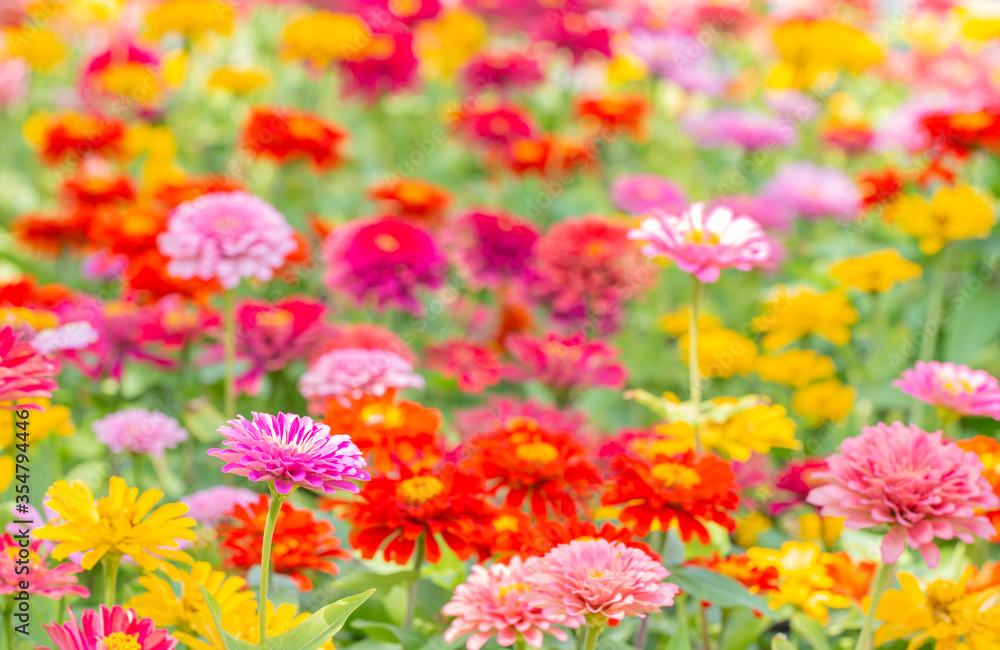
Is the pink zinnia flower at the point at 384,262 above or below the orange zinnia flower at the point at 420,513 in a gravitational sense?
above

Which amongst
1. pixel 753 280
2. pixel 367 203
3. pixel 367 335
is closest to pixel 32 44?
pixel 367 203

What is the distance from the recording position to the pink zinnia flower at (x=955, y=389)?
3.84ft

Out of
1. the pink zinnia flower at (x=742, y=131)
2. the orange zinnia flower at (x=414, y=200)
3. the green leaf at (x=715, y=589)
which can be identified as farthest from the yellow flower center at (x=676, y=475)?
the pink zinnia flower at (x=742, y=131)

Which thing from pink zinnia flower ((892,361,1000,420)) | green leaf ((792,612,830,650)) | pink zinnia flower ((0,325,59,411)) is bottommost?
green leaf ((792,612,830,650))

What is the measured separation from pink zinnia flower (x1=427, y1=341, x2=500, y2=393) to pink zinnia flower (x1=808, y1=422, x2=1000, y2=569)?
776 mm

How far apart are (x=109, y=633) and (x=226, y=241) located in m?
0.70

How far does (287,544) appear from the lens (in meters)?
1.11

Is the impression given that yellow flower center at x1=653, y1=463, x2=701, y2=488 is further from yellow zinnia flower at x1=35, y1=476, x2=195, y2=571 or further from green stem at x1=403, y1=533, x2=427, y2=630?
yellow zinnia flower at x1=35, y1=476, x2=195, y2=571

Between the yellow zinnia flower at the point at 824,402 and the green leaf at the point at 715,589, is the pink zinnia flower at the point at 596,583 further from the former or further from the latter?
the yellow zinnia flower at the point at 824,402

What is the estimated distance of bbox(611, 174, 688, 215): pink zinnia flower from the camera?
2494mm

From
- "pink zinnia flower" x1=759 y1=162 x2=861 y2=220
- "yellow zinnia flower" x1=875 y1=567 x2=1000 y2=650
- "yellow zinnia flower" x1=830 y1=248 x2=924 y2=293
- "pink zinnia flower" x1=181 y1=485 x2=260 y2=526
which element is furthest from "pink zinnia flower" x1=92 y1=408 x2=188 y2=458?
"pink zinnia flower" x1=759 y1=162 x2=861 y2=220

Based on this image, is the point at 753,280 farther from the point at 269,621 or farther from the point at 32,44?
the point at 32,44

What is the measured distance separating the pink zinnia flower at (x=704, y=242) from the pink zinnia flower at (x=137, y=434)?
0.69 metres

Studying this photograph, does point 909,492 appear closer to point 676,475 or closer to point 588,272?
point 676,475
